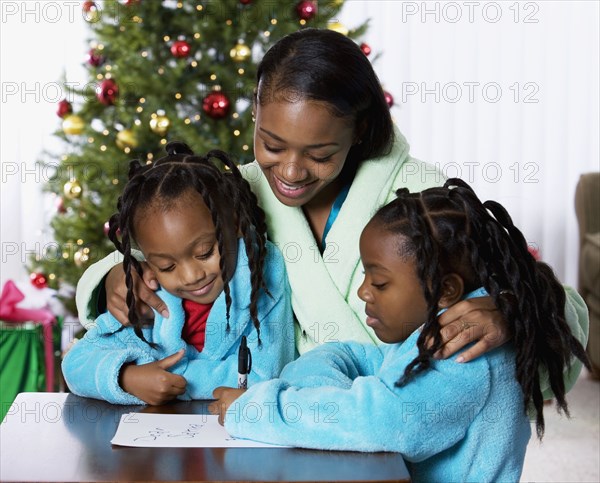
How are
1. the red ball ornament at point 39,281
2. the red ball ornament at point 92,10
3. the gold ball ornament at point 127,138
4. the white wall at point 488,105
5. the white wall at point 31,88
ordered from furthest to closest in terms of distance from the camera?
the white wall at point 488,105
the white wall at point 31,88
the red ball ornament at point 39,281
the red ball ornament at point 92,10
the gold ball ornament at point 127,138

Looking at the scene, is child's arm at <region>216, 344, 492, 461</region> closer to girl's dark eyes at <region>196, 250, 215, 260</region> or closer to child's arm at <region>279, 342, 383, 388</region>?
child's arm at <region>279, 342, 383, 388</region>

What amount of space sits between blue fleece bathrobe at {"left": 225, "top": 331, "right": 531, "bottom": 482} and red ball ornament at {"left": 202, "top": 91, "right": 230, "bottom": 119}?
5.91 ft

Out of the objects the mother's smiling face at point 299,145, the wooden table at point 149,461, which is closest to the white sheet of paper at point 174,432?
the wooden table at point 149,461

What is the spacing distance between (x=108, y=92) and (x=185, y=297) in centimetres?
180

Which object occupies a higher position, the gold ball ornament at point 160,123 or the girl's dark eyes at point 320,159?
the girl's dark eyes at point 320,159

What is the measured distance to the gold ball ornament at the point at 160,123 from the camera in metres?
3.04

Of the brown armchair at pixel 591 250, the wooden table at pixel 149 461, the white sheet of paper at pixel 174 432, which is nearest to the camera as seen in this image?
the wooden table at pixel 149 461

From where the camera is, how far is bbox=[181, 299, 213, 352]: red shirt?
154cm

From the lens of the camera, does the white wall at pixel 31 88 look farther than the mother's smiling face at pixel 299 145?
Yes

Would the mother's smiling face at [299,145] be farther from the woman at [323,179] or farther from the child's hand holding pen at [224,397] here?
the child's hand holding pen at [224,397]

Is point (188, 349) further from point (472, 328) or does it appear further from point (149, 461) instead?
point (472, 328)

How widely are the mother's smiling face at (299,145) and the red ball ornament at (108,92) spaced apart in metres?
1.69

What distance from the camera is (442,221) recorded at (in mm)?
1281

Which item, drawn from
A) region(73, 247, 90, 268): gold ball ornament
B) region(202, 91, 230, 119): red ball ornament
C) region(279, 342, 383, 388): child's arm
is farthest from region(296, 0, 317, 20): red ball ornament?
region(279, 342, 383, 388): child's arm
